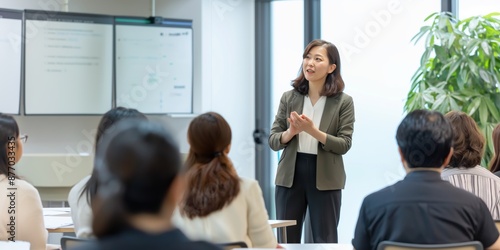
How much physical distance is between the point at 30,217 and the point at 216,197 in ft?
3.10

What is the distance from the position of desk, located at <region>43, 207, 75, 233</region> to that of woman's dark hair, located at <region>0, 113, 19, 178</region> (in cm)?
43

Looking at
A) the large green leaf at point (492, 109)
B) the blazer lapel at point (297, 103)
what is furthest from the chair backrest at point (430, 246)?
the large green leaf at point (492, 109)

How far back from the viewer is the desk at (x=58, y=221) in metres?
3.38

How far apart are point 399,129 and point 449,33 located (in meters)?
2.96

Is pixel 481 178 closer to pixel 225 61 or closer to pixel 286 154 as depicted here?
pixel 286 154

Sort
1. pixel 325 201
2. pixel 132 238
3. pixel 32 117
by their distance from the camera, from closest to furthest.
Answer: pixel 132 238, pixel 325 201, pixel 32 117

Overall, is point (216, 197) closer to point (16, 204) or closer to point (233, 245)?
point (233, 245)

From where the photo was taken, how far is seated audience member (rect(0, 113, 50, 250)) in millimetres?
2979

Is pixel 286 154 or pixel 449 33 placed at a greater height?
pixel 449 33

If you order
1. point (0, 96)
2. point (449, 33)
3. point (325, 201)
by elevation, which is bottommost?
point (325, 201)

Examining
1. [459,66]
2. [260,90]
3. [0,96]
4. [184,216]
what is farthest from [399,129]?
[260,90]

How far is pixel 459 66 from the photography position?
5.08 metres

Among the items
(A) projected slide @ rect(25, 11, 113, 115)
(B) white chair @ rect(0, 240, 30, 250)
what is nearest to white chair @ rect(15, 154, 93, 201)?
(A) projected slide @ rect(25, 11, 113, 115)

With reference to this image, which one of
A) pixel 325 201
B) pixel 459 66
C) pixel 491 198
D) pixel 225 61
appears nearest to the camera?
pixel 491 198
